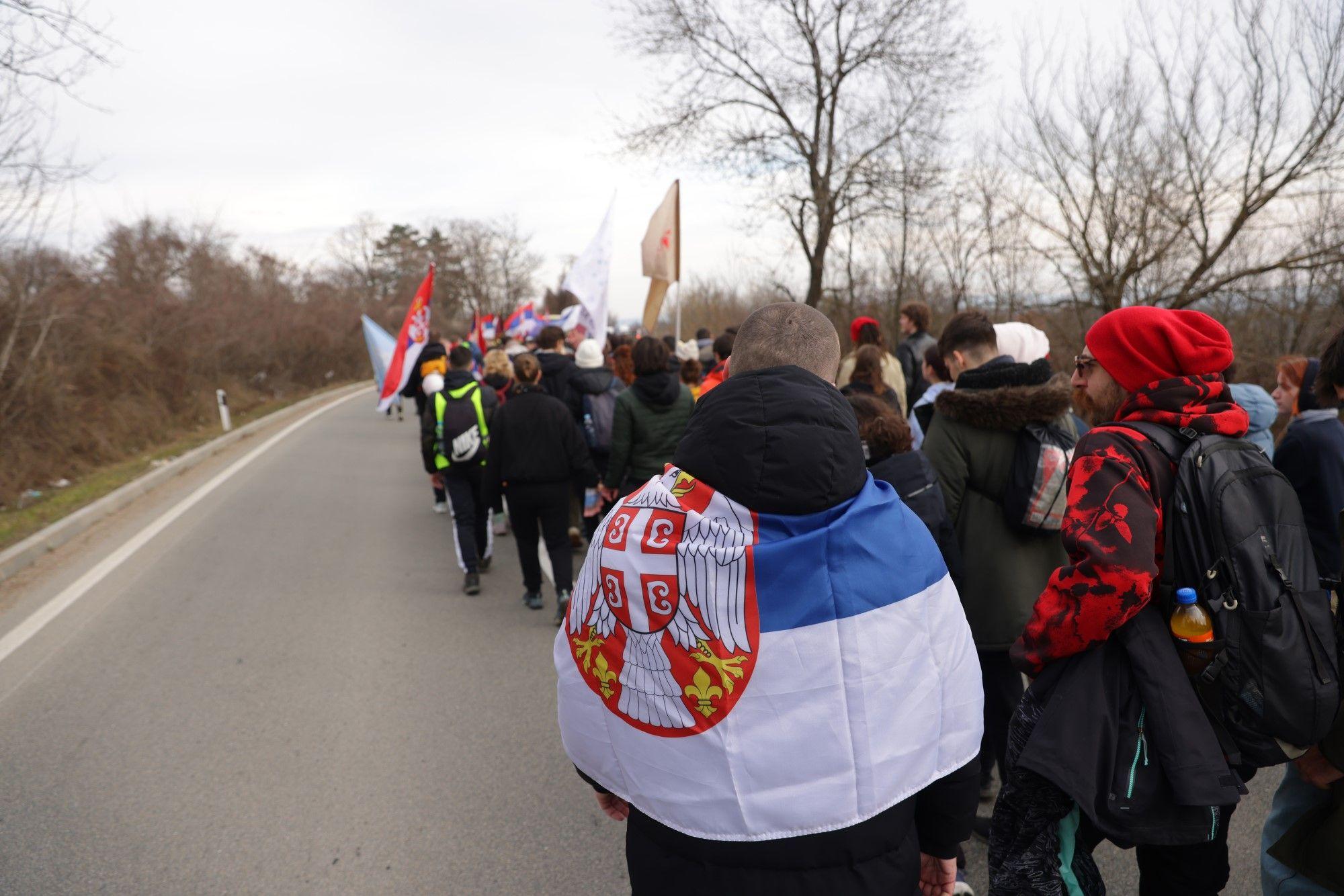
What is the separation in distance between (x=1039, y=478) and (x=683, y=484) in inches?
76.9

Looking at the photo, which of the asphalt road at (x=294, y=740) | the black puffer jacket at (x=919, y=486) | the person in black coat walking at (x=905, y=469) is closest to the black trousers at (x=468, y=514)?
the asphalt road at (x=294, y=740)

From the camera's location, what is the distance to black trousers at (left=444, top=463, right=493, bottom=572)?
6.72 meters

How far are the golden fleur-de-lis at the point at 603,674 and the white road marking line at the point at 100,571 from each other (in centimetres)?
544

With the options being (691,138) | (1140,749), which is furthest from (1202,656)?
(691,138)

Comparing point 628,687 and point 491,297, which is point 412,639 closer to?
point 628,687

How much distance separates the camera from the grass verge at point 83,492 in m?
8.73

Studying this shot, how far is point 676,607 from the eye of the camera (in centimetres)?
167

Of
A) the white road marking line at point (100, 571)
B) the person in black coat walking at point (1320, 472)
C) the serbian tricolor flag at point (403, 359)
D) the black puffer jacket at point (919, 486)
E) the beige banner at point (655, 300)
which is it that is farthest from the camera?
the beige banner at point (655, 300)

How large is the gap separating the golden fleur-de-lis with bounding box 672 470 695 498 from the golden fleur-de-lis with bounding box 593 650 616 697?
15.5 inches

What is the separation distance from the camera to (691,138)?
1473 centimetres

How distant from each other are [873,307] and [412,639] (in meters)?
15.0

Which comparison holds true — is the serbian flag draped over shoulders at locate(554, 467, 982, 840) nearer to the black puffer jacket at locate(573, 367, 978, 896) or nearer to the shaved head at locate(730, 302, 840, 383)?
the black puffer jacket at locate(573, 367, 978, 896)

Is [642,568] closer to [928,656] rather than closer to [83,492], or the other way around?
[928,656]

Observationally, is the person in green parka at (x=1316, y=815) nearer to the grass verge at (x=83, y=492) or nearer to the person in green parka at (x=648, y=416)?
the person in green parka at (x=648, y=416)
